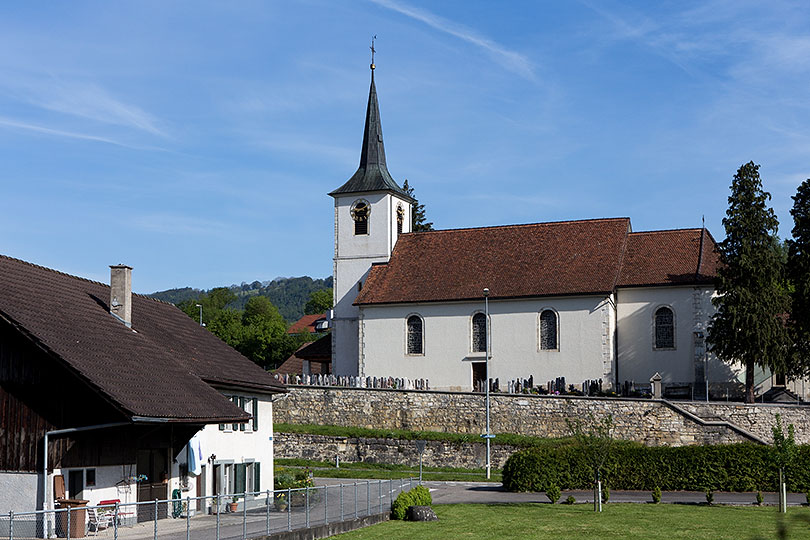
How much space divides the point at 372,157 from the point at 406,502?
133ft

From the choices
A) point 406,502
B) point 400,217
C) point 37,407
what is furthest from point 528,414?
point 37,407

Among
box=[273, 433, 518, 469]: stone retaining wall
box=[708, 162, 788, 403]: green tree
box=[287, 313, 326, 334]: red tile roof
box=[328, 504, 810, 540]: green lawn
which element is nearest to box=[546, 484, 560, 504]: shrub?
box=[328, 504, 810, 540]: green lawn

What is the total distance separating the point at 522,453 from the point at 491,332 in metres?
18.3

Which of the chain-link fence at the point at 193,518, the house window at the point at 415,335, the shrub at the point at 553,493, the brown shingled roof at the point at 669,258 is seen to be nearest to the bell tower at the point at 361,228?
the house window at the point at 415,335

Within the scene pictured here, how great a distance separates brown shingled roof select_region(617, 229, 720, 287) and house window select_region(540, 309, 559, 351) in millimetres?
4152

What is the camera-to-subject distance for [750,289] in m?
47.0

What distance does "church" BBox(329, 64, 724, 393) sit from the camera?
5312 centimetres

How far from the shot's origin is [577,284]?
179 feet

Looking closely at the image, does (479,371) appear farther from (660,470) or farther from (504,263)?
(660,470)

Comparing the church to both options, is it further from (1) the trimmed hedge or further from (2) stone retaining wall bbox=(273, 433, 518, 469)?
(1) the trimmed hedge

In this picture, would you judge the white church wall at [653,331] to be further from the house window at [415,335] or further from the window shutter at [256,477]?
the window shutter at [256,477]

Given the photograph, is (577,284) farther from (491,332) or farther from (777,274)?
(777,274)

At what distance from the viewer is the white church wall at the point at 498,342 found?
5362 centimetres

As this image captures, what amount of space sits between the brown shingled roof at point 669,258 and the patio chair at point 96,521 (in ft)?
124
